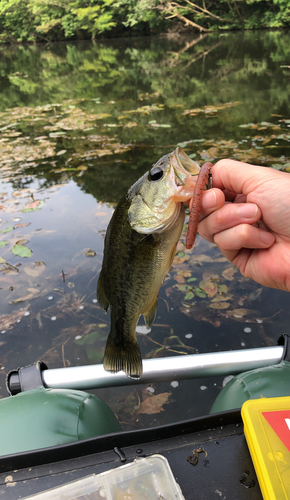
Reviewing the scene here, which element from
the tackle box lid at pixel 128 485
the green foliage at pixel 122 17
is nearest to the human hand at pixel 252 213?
the tackle box lid at pixel 128 485

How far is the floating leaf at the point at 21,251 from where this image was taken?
4324mm

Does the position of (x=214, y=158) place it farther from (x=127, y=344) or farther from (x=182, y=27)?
(x=182, y=27)

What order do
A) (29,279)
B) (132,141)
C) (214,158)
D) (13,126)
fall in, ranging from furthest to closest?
(13,126)
(132,141)
(214,158)
(29,279)

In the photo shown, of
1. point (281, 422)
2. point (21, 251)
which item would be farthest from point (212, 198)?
point (21, 251)

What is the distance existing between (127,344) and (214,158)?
16.4ft

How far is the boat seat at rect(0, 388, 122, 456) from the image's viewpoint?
1.43m

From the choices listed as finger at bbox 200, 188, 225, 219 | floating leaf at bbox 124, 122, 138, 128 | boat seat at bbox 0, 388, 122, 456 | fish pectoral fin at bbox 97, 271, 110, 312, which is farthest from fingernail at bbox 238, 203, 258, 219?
floating leaf at bbox 124, 122, 138, 128

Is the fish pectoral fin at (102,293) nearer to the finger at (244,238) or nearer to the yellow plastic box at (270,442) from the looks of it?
the finger at (244,238)

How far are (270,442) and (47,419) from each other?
99 centimetres

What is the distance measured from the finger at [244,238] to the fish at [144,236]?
34 centimetres

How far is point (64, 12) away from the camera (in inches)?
1369

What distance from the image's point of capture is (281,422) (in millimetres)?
1226

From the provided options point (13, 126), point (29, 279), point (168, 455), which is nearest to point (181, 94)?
point (13, 126)

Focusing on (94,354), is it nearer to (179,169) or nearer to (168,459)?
(168,459)
